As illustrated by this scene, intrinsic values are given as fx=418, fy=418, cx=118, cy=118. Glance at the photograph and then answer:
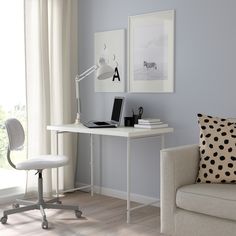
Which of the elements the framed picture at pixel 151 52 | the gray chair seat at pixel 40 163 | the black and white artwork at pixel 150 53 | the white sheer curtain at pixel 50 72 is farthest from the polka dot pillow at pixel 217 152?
the white sheer curtain at pixel 50 72

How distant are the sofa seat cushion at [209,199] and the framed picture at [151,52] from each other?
123 centimetres

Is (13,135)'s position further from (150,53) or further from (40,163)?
(150,53)

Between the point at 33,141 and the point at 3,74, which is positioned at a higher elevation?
the point at 3,74

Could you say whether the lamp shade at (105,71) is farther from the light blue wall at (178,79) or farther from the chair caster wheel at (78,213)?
the chair caster wheel at (78,213)

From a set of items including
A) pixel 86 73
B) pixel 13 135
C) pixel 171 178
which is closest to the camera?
pixel 171 178

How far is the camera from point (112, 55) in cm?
419

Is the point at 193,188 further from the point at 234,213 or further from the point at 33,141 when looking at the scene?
the point at 33,141

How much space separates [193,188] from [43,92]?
6.52ft

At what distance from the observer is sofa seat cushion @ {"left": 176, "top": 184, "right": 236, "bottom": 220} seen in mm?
2498

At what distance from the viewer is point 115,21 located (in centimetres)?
416

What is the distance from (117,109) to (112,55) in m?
0.60

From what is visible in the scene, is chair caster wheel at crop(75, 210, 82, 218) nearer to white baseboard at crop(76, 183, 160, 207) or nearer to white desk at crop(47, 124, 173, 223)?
white desk at crop(47, 124, 173, 223)

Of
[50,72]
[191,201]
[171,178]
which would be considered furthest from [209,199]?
[50,72]

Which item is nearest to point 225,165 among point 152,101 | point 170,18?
point 152,101
